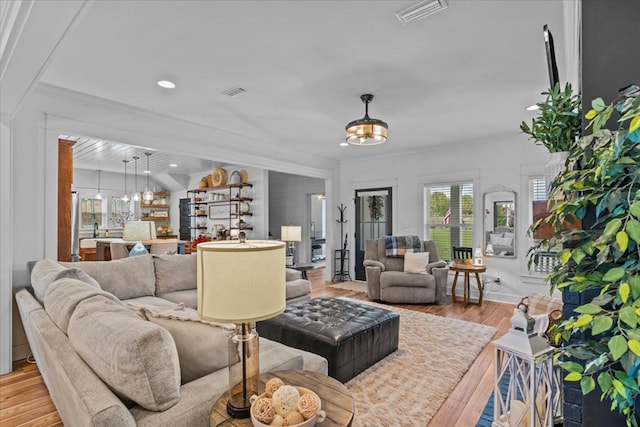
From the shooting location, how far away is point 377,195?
681 cm

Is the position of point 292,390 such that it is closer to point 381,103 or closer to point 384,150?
point 381,103

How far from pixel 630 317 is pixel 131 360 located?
133cm

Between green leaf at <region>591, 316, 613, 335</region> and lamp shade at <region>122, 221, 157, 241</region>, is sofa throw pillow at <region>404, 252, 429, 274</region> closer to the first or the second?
lamp shade at <region>122, 221, 157, 241</region>

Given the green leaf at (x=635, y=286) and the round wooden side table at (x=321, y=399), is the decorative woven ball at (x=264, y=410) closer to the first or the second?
the round wooden side table at (x=321, y=399)

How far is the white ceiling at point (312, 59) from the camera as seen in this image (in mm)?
Result: 2096

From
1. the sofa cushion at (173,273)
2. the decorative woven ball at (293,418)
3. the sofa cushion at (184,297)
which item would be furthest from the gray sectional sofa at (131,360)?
the sofa cushion at (173,273)

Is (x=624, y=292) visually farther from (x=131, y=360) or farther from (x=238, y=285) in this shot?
(x=131, y=360)

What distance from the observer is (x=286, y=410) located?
3.54 ft

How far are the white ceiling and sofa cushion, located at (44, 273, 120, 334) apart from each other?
132cm

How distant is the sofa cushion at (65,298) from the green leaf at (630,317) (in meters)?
1.94

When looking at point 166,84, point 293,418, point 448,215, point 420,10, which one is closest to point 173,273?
point 166,84

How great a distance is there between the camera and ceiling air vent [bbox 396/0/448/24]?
199 centimetres

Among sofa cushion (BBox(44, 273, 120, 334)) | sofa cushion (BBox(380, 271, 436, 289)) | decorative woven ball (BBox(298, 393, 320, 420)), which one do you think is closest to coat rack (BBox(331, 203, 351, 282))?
sofa cushion (BBox(380, 271, 436, 289))

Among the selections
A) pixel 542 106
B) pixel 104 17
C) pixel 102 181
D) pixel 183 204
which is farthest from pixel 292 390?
pixel 102 181
